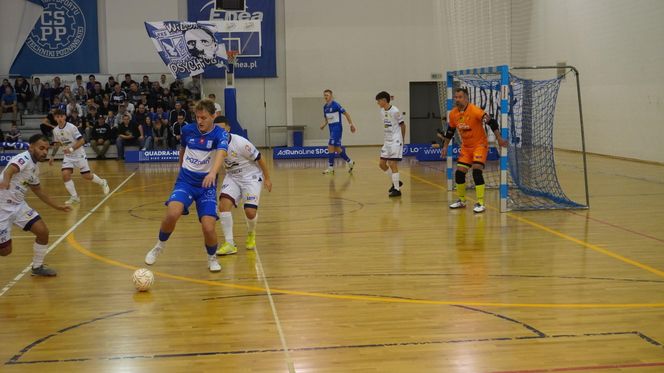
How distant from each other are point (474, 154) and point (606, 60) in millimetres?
12608

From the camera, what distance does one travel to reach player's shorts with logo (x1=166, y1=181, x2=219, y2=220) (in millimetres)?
8766

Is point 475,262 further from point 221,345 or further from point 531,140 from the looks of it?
point 531,140

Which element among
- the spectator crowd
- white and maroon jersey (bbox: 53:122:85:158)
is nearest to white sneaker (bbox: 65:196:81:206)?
white and maroon jersey (bbox: 53:122:85:158)

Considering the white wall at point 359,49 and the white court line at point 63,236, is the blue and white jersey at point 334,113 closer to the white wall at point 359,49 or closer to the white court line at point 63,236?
the white court line at point 63,236

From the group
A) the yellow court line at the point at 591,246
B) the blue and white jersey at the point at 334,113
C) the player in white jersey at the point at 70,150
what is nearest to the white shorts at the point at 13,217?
the player in white jersey at the point at 70,150

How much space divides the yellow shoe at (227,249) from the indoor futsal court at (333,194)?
1.3 inches

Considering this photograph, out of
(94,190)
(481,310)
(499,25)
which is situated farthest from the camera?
(499,25)

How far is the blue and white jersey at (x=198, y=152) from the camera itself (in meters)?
8.86

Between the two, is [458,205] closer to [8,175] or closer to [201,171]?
[201,171]

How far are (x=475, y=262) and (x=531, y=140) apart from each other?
7.23 m

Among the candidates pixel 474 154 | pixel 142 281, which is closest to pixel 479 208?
pixel 474 154

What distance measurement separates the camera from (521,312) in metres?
7.15

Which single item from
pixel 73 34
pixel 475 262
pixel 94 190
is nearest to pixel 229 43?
pixel 73 34

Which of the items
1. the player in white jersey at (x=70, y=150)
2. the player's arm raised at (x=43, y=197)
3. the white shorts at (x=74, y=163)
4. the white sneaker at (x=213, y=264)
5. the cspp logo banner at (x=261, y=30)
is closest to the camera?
the player's arm raised at (x=43, y=197)
